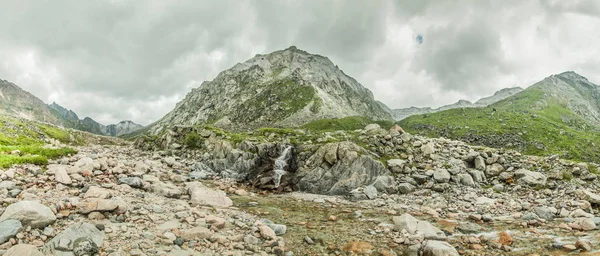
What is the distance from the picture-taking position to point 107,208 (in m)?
11.9

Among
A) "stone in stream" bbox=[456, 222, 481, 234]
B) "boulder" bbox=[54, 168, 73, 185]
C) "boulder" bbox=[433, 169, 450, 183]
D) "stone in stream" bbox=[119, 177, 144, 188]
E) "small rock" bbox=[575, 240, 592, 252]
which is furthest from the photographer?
"boulder" bbox=[433, 169, 450, 183]

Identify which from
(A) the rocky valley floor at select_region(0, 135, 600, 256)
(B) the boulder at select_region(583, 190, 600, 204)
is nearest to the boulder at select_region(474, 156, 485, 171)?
(A) the rocky valley floor at select_region(0, 135, 600, 256)

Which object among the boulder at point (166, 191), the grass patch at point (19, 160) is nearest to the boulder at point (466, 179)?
the boulder at point (166, 191)

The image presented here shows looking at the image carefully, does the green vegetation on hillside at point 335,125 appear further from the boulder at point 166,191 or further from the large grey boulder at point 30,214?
the large grey boulder at point 30,214

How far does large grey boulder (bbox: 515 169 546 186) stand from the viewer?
926 inches

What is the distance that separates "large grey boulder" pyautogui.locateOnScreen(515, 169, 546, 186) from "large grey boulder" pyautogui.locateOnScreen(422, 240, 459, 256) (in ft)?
57.8

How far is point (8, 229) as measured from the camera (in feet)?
29.0

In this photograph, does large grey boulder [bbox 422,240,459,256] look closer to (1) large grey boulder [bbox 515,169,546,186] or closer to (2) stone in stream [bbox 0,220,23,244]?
(2) stone in stream [bbox 0,220,23,244]

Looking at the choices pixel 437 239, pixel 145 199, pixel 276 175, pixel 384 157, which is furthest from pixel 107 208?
pixel 384 157

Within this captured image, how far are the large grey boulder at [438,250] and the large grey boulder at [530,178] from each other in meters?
17.6

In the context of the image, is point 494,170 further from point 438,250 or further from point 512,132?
point 512,132

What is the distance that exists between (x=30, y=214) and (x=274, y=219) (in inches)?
437

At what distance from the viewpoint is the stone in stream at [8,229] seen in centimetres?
860

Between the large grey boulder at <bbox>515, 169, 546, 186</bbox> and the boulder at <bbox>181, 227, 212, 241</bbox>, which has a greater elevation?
the large grey boulder at <bbox>515, 169, 546, 186</bbox>
